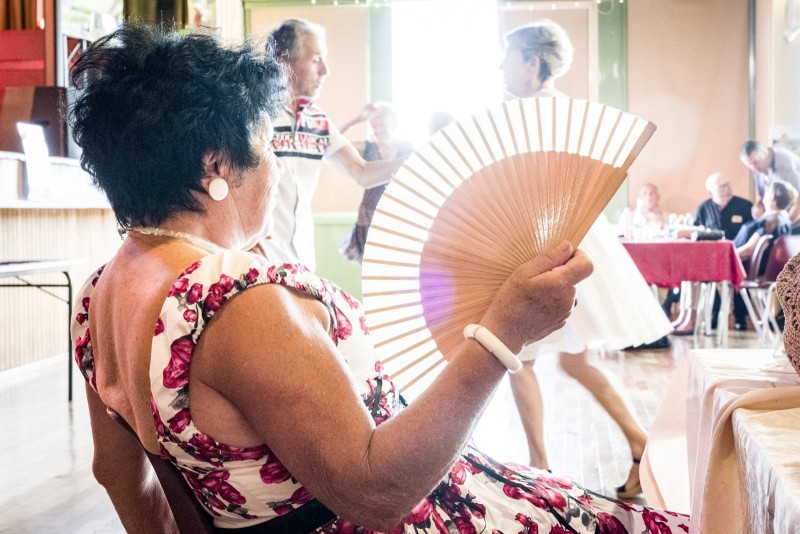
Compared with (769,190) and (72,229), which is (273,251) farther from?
(769,190)

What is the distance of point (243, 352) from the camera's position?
0.80m

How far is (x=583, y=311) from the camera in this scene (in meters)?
2.67

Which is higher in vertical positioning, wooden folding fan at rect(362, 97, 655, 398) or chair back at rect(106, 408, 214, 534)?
wooden folding fan at rect(362, 97, 655, 398)

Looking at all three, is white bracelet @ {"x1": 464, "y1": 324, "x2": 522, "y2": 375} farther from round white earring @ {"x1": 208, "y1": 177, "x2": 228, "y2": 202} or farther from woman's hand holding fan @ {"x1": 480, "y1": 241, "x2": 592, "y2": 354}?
round white earring @ {"x1": 208, "y1": 177, "x2": 228, "y2": 202}

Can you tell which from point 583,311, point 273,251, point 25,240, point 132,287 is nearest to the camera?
point 132,287

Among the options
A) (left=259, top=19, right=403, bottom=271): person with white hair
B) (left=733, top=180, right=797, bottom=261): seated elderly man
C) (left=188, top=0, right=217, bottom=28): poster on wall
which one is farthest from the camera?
(left=188, top=0, right=217, bottom=28): poster on wall

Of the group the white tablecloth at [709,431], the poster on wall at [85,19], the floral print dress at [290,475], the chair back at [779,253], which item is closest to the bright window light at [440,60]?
the poster on wall at [85,19]

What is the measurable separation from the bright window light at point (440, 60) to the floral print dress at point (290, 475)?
7.66m

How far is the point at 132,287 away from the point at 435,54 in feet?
26.2

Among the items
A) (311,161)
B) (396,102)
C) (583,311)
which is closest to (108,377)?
(583,311)

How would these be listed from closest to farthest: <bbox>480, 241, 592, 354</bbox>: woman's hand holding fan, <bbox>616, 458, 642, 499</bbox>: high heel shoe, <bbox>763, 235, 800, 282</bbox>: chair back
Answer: <bbox>480, 241, 592, 354</bbox>: woman's hand holding fan
<bbox>616, 458, 642, 499</bbox>: high heel shoe
<bbox>763, 235, 800, 282</bbox>: chair back

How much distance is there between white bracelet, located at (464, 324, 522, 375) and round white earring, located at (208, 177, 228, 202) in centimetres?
37

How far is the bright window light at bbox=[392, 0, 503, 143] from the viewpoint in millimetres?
8531

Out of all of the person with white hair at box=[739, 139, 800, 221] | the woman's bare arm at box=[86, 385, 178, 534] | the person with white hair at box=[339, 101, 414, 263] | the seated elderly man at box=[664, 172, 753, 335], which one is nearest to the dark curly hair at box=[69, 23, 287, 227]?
the woman's bare arm at box=[86, 385, 178, 534]
